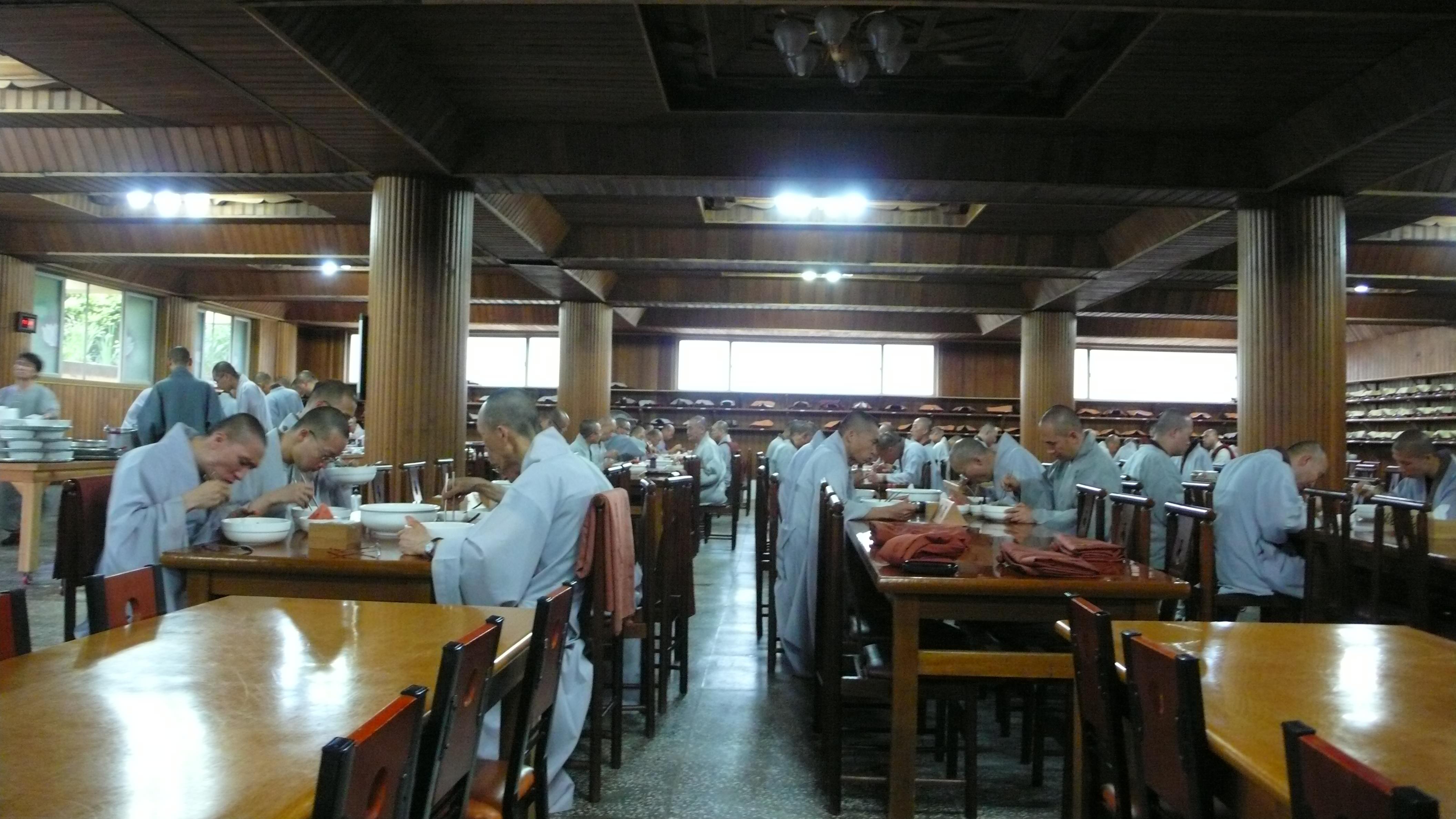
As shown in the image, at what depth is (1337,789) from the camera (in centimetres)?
102

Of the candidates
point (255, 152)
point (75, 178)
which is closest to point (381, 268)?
point (255, 152)

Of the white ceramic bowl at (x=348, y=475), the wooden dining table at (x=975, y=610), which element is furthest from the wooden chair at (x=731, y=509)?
the wooden dining table at (x=975, y=610)

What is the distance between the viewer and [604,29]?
501 centimetres

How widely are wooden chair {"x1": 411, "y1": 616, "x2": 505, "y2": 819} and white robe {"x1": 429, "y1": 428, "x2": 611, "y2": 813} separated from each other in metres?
1.06

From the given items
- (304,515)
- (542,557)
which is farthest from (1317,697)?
(304,515)

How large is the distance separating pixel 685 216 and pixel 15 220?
755 cm

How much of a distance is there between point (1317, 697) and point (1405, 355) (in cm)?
1742

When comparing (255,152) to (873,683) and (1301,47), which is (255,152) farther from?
(1301,47)

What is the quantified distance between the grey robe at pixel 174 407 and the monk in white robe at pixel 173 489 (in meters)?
4.03

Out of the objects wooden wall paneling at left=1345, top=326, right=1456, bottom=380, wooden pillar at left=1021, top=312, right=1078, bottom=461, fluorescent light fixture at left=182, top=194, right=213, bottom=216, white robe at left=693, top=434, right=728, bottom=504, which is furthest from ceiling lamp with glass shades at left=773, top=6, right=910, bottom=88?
wooden wall paneling at left=1345, top=326, right=1456, bottom=380

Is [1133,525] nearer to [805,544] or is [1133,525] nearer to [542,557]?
[805,544]

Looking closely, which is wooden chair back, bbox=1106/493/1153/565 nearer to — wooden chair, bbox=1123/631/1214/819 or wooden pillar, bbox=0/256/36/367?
wooden chair, bbox=1123/631/1214/819

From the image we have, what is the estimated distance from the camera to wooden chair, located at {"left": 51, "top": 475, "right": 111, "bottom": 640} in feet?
12.2

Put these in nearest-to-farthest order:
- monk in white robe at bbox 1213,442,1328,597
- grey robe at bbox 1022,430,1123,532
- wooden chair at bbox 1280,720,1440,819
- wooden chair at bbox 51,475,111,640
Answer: wooden chair at bbox 1280,720,1440,819
wooden chair at bbox 51,475,111,640
monk in white robe at bbox 1213,442,1328,597
grey robe at bbox 1022,430,1123,532
